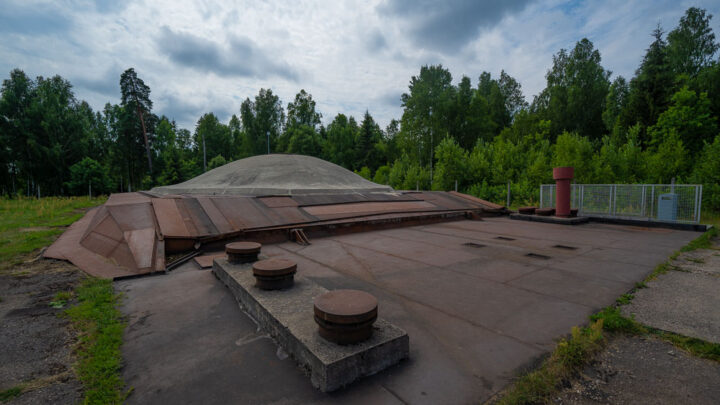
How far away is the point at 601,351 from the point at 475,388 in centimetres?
133

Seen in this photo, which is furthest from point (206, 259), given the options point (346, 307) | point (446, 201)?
point (446, 201)

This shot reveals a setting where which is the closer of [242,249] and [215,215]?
[242,249]

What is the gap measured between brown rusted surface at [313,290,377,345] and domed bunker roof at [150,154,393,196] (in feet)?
28.5

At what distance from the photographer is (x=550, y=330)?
2.91m

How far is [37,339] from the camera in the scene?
9.20ft

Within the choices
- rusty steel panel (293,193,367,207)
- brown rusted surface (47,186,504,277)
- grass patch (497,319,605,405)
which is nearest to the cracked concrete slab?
Answer: grass patch (497,319,605,405)

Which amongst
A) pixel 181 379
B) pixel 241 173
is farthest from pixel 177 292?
pixel 241 173

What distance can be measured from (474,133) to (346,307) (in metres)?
37.5

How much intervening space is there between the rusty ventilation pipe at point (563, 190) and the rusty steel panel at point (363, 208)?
4511 mm

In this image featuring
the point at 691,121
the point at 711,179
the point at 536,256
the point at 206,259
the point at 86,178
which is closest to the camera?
the point at 206,259

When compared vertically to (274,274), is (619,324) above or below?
below

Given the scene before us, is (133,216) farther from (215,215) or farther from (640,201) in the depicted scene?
(640,201)

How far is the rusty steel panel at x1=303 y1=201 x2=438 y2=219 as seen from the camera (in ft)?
29.3

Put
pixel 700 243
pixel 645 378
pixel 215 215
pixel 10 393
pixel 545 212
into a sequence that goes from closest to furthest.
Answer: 1. pixel 10 393
2. pixel 645 378
3. pixel 700 243
4. pixel 215 215
5. pixel 545 212
